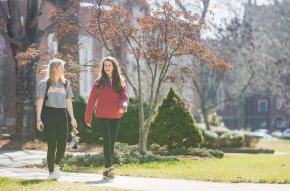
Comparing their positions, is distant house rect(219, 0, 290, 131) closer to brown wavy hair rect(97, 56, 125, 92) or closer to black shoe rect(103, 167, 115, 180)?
brown wavy hair rect(97, 56, 125, 92)

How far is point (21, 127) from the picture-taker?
21.3 m

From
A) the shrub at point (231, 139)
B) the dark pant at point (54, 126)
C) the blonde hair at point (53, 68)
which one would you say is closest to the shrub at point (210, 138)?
the shrub at point (231, 139)

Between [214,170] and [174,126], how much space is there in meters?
6.63

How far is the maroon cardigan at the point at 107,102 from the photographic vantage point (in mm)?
11078

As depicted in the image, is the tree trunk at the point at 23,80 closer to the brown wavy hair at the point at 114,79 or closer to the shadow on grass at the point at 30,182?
the brown wavy hair at the point at 114,79

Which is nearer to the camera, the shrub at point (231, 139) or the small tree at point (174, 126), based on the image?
the small tree at point (174, 126)

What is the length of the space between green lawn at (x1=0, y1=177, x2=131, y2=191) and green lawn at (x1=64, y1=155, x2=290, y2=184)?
2116mm

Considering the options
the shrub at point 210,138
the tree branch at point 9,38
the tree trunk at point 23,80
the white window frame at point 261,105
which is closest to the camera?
the tree branch at point 9,38

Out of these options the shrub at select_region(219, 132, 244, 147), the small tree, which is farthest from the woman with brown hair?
the shrub at select_region(219, 132, 244, 147)

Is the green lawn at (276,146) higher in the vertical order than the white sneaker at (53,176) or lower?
lower

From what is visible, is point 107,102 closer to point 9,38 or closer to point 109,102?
point 109,102

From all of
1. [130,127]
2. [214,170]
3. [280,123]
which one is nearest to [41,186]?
[214,170]

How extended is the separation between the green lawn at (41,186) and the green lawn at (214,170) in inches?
83.3

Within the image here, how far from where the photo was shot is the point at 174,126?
19.3m
